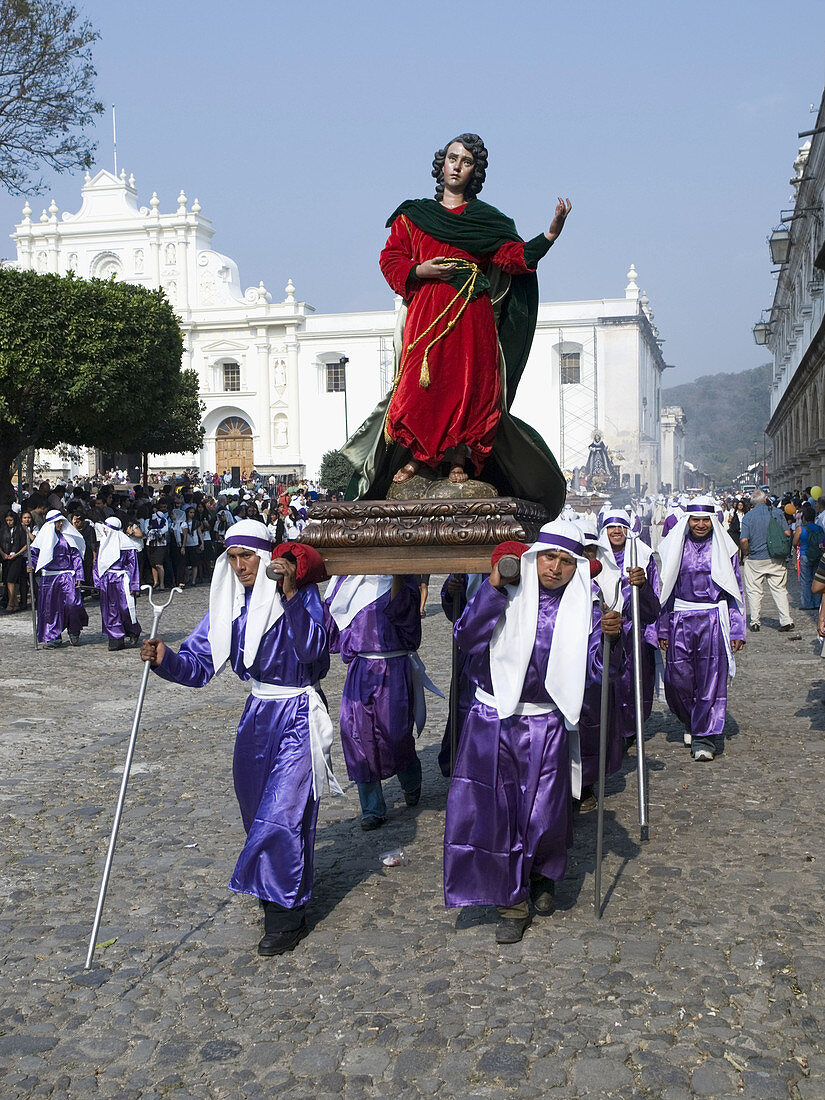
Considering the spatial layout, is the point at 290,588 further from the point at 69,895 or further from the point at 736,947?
the point at 736,947

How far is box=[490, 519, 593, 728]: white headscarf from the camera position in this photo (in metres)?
4.53

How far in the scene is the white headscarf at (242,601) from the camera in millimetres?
4594

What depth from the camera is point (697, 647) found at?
7715 millimetres

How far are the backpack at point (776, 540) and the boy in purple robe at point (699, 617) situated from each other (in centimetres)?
652

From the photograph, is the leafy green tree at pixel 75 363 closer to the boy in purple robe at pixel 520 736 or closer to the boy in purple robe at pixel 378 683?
the boy in purple robe at pixel 378 683

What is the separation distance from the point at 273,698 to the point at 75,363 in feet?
53.3

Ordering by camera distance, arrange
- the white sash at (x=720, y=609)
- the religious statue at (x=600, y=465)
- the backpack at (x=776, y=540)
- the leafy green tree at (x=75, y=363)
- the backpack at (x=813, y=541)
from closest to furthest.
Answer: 1. the white sash at (x=720, y=609)
2. the backpack at (x=776, y=540)
3. the backpack at (x=813, y=541)
4. the leafy green tree at (x=75, y=363)
5. the religious statue at (x=600, y=465)

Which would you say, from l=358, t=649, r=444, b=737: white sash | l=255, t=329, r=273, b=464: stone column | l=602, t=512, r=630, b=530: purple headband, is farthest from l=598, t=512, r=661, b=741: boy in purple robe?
l=255, t=329, r=273, b=464: stone column

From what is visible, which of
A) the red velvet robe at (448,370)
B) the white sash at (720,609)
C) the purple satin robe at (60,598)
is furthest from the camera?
the purple satin robe at (60,598)

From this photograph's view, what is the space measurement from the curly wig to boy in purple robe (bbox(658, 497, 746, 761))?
3.16 metres

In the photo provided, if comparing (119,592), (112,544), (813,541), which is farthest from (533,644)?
(813,541)

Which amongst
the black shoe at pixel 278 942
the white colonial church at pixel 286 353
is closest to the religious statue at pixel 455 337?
the black shoe at pixel 278 942

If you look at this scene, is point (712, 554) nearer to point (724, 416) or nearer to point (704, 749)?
point (704, 749)

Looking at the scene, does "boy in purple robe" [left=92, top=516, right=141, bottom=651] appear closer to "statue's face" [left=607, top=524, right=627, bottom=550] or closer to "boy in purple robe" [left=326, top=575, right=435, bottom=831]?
"statue's face" [left=607, top=524, right=627, bottom=550]
